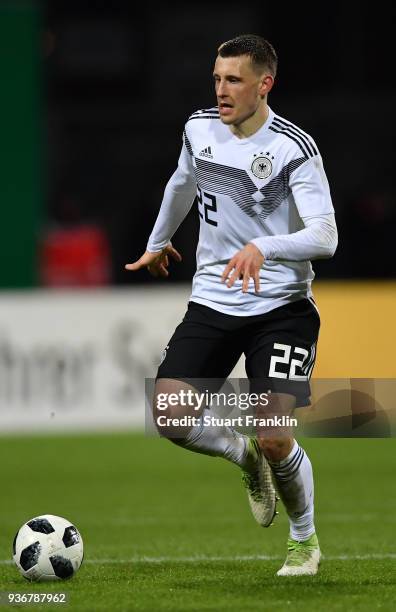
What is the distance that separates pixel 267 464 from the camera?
643cm

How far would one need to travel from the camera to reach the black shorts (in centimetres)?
588

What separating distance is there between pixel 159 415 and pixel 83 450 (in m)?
6.19

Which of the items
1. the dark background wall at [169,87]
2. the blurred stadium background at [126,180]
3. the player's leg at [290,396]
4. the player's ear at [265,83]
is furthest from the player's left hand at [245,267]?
the dark background wall at [169,87]

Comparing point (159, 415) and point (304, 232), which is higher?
point (304, 232)

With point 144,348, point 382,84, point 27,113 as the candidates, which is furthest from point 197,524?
point 382,84

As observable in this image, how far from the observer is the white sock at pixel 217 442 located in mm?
6070

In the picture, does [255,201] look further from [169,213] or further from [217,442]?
[217,442]

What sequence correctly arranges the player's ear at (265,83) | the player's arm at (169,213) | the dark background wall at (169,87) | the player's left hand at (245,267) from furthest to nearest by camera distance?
the dark background wall at (169,87), the player's arm at (169,213), the player's ear at (265,83), the player's left hand at (245,267)

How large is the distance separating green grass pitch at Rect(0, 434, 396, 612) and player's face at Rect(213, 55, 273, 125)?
6.41ft

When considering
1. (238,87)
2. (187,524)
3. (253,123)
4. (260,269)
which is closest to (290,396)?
(260,269)

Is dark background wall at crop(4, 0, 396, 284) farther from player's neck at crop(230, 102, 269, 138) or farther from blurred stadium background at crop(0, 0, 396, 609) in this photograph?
player's neck at crop(230, 102, 269, 138)

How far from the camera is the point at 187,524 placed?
8141 mm

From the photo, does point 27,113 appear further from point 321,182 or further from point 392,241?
point 321,182

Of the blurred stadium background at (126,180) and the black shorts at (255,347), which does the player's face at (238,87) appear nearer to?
the black shorts at (255,347)
